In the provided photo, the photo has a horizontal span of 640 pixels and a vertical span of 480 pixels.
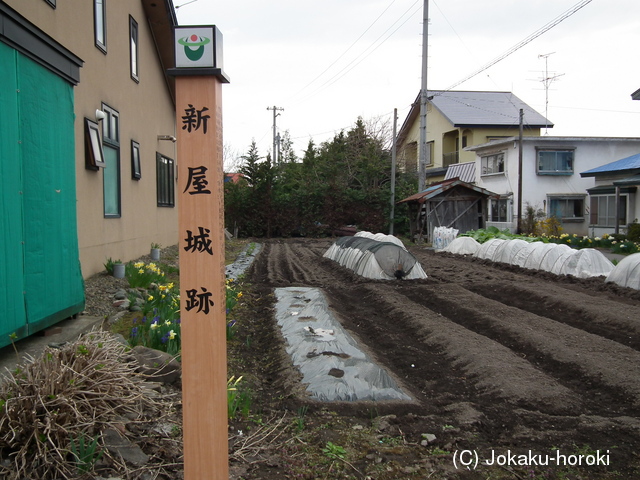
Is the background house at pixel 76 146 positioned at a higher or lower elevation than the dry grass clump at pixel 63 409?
higher

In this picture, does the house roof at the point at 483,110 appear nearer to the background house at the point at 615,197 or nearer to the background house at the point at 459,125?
the background house at the point at 459,125

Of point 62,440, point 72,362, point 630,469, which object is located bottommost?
point 630,469

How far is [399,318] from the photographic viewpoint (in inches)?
352

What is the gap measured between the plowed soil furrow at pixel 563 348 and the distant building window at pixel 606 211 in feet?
57.7

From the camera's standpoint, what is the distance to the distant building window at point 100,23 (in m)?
9.90

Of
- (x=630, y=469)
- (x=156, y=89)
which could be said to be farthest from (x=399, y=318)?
(x=156, y=89)

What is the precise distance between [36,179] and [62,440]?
9.13ft

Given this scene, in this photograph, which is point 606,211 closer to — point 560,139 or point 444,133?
point 560,139

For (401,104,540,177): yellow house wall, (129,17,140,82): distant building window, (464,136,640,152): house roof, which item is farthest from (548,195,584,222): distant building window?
(129,17,140,82): distant building window

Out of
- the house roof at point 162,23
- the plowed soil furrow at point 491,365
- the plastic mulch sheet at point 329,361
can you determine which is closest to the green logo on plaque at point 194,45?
the plastic mulch sheet at point 329,361

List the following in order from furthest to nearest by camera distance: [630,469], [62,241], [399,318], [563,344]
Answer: [399,318] → [563,344] → [62,241] → [630,469]

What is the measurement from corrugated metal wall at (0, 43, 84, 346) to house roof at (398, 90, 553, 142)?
29586 mm

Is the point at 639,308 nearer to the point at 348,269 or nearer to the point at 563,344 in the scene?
the point at 563,344

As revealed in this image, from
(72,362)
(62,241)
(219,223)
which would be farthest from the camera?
(62,241)
